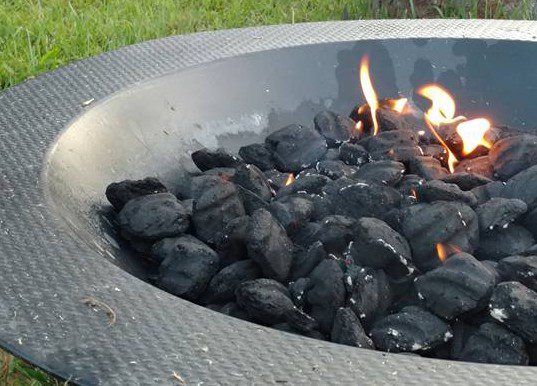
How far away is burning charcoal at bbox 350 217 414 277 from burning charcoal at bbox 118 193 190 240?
0.45 meters

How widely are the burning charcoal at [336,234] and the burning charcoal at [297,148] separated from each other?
536mm

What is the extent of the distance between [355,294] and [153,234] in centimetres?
54

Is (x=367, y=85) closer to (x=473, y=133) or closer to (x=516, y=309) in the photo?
(x=473, y=133)

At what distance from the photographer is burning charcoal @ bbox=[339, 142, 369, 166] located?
2477 millimetres

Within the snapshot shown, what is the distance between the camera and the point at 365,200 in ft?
6.84

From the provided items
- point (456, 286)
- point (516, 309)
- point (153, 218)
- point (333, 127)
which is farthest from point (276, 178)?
point (516, 309)

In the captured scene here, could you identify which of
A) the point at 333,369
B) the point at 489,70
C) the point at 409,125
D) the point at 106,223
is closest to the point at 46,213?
the point at 106,223

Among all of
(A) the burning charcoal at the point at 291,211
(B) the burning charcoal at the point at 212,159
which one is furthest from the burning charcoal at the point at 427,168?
(B) the burning charcoal at the point at 212,159

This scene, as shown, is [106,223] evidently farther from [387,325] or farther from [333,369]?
[333,369]

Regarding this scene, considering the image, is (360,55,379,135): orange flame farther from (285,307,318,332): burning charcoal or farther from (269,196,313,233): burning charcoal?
(285,307,318,332): burning charcoal

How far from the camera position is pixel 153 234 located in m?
2.04

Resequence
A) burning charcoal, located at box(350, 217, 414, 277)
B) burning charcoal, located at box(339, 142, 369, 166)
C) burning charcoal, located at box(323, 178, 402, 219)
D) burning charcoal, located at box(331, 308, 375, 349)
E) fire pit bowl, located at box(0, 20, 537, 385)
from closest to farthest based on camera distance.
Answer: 1. fire pit bowl, located at box(0, 20, 537, 385)
2. burning charcoal, located at box(331, 308, 375, 349)
3. burning charcoal, located at box(350, 217, 414, 277)
4. burning charcoal, located at box(323, 178, 402, 219)
5. burning charcoal, located at box(339, 142, 369, 166)

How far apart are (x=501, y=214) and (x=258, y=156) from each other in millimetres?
799

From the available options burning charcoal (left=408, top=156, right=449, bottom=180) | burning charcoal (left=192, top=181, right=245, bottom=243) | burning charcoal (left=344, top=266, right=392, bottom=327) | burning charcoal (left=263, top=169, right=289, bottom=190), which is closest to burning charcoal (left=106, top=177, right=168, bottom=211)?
burning charcoal (left=192, top=181, right=245, bottom=243)
